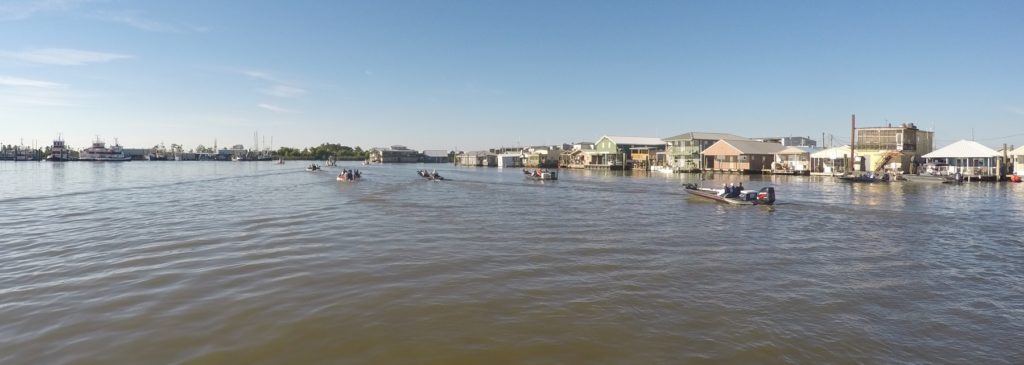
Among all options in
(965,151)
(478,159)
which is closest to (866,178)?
(965,151)

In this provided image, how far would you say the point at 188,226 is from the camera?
1691 centimetres

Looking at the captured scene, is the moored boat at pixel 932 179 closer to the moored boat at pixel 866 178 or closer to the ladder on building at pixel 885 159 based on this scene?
the moored boat at pixel 866 178

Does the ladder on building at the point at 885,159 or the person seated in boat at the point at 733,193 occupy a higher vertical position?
the ladder on building at the point at 885,159

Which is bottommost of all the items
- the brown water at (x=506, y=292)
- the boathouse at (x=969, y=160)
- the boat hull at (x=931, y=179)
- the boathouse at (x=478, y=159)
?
the brown water at (x=506, y=292)

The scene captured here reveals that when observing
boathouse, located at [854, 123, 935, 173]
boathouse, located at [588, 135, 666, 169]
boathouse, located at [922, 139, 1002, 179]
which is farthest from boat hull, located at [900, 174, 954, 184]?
boathouse, located at [588, 135, 666, 169]

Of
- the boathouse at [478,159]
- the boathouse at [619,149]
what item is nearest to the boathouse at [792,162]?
the boathouse at [619,149]

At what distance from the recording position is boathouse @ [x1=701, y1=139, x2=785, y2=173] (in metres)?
62.7

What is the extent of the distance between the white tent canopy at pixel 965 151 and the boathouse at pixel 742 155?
55.3ft

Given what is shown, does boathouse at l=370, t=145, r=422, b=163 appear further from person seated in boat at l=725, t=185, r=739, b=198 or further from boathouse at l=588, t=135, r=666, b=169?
person seated in boat at l=725, t=185, r=739, b=198

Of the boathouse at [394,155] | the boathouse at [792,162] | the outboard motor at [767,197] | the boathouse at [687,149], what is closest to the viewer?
the outboard motor at [767,197]

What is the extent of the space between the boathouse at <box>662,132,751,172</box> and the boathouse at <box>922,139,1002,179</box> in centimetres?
2659

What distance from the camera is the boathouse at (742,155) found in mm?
62688

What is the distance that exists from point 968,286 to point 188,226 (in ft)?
69.5

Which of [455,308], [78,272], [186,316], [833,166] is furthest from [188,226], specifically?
[833,166]
